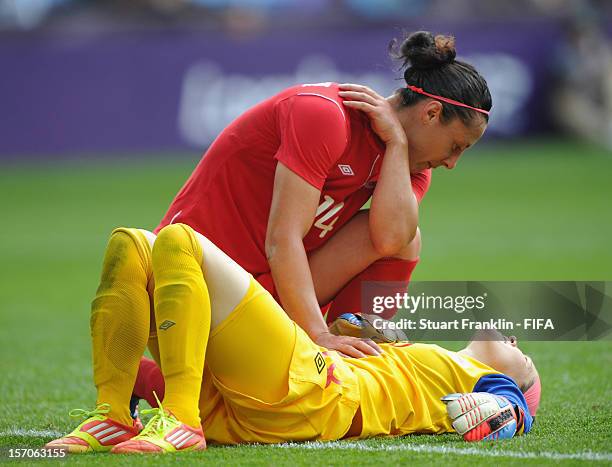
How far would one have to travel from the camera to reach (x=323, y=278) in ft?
16.9

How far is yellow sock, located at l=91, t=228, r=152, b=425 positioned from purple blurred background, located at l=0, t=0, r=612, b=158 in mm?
12467

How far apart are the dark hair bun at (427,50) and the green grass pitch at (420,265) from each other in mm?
1532

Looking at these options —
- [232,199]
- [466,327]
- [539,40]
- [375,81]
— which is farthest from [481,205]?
[232,199]

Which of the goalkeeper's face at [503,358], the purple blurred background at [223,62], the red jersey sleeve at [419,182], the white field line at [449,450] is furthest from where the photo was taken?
the purple blurred background at [223,62]

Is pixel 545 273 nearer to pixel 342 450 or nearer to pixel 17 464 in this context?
pixel 342 450

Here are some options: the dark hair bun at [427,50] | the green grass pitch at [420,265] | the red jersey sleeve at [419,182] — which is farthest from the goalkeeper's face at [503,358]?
the dark hair bun at [427,50]

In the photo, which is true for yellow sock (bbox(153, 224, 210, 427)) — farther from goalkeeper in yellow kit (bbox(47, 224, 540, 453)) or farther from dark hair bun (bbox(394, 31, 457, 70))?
dark hair bun (bbox(394, 31, 457, 70))

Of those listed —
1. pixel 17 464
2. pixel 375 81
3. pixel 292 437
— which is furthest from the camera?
pixel 375 81

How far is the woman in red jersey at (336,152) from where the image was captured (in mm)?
4520

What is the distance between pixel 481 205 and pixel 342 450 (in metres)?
10.0

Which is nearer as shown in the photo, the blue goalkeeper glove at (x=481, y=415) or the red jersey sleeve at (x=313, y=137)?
the blue goalkeeper glove at (x=481, y=415)

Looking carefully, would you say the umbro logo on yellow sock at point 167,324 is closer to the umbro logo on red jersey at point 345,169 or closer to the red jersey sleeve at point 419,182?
the umbro logo on red jersey at point 345,169

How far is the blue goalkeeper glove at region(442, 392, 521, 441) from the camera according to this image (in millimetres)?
4141

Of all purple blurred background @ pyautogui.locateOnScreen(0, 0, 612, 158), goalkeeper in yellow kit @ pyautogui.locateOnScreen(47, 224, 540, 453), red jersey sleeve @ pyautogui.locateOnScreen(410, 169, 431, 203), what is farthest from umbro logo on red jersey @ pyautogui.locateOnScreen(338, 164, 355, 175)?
purple blurred background @ pyautogui.locateOnScreen(0, 0, 612, 158)
